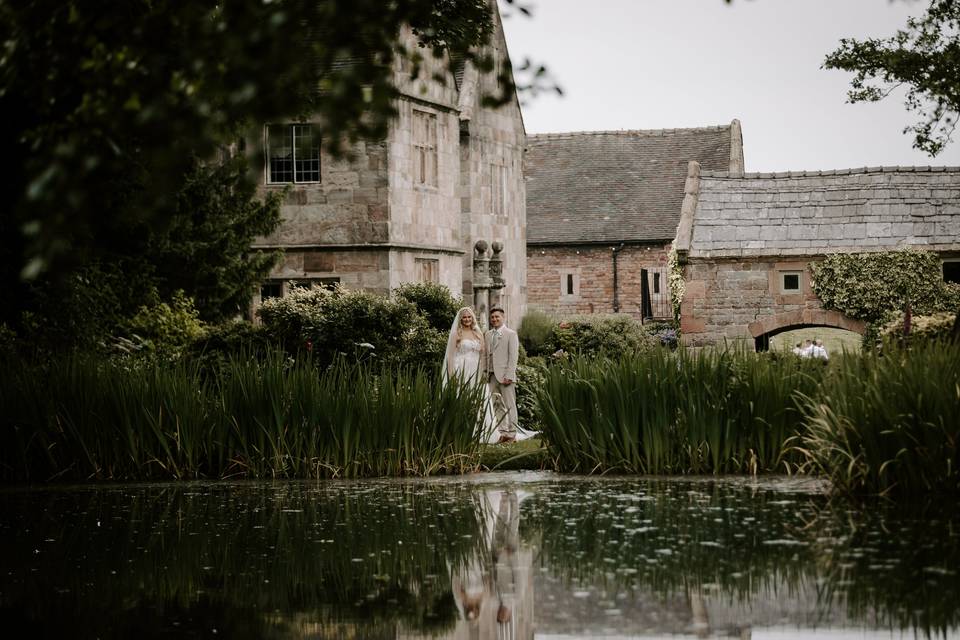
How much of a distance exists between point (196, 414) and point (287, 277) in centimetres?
1514

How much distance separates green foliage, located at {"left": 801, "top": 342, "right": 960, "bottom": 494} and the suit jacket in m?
6.89

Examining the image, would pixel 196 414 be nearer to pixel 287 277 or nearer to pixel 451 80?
pixel 287 277

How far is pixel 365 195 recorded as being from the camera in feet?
95.6

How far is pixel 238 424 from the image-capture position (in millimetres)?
14102

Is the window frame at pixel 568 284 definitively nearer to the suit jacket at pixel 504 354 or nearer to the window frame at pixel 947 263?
the window frame at pixel 947 263

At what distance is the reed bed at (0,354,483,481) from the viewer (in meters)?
13.9

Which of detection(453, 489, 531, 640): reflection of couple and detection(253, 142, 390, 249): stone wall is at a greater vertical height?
detection(253, 142, 390, 249): stone wall

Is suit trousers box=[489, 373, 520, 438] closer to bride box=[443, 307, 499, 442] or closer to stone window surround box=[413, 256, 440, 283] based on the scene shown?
bride box=[443, 307, 499, 442]

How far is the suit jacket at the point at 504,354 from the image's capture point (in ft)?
58.4

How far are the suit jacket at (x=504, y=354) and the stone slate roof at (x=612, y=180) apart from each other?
27.8 m

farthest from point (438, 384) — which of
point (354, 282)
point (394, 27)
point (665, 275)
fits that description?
point (665, 275)

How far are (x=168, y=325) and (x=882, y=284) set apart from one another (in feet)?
39.4

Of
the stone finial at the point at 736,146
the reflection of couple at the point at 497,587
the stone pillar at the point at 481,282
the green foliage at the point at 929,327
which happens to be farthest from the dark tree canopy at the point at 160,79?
the stone finial at the point at 736,146

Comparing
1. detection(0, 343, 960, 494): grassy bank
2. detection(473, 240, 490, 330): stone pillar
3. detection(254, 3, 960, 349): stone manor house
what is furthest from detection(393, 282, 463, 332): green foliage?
detection(0, 343, 960, 494): grassy bank
